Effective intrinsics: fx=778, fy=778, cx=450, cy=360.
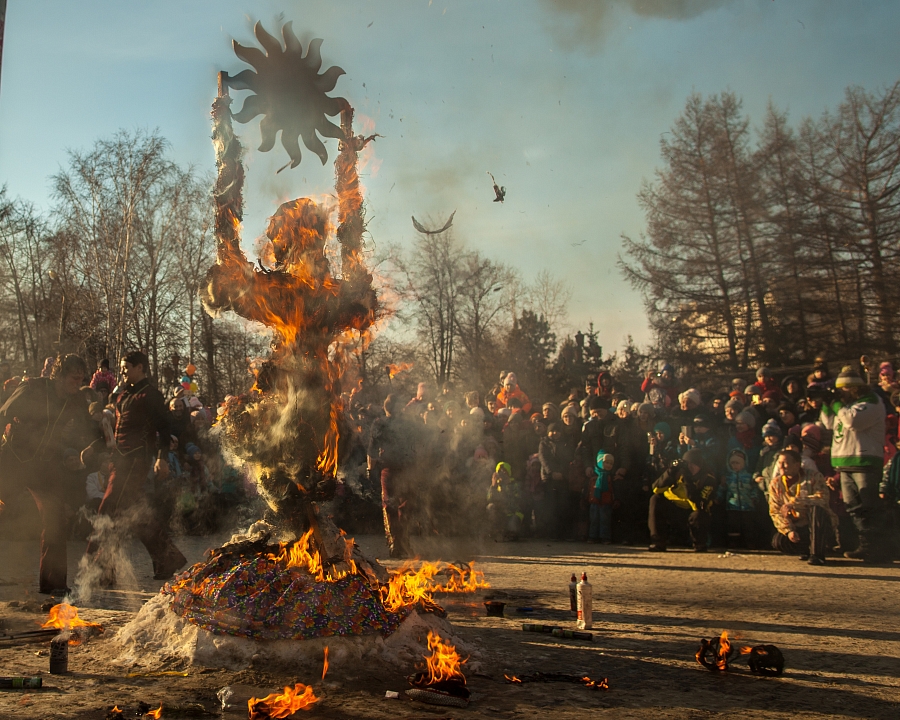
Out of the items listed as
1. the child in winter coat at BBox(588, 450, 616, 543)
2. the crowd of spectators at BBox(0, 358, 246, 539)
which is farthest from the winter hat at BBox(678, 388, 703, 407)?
the crowd of spectators at BBox(0, 358, 246, 539)

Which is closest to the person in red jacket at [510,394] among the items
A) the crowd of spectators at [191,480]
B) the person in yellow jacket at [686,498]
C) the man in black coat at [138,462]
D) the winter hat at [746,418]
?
the person in yellow jacket at [686,498]

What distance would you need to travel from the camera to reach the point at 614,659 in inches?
213

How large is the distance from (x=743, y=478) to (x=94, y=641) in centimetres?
896

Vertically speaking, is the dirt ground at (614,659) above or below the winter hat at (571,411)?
below

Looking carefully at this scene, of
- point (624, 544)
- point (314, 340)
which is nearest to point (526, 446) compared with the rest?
point (624, 544)

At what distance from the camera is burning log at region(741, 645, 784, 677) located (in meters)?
4.95

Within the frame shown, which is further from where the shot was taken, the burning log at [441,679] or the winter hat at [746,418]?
the winter hat at [746,418]

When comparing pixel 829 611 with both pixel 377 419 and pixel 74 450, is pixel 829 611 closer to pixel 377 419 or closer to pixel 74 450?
pixel 377 419

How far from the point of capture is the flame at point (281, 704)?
13.2 ft

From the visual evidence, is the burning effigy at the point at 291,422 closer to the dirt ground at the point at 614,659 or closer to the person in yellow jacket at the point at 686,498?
the dirt ground at the point at 614,659

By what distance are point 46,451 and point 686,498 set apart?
8.55 meters

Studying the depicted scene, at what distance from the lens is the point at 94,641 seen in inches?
223

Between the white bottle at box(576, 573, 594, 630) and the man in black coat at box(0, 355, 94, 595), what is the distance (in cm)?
495

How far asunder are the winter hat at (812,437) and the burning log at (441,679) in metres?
7.99
